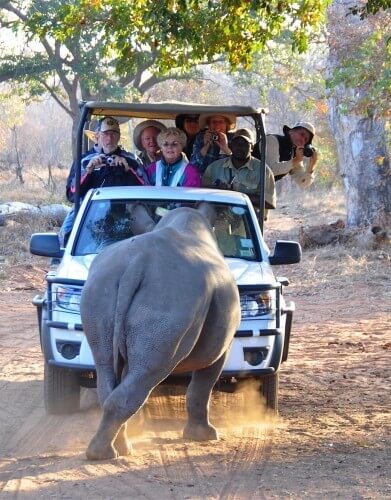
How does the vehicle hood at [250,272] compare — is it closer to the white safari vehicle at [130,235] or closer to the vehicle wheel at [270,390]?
the white safari vehicle at [130,235]

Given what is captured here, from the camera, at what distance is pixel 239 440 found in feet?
22.4

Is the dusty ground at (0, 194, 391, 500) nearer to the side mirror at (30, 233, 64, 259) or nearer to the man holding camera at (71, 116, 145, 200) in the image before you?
the side mirror at (30, 233, 64, 259)

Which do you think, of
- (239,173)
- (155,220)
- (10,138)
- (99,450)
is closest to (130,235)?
(155,220)

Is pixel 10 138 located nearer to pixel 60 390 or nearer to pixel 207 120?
pixel 207 120

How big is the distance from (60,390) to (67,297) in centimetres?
73

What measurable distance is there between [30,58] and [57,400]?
867 inches

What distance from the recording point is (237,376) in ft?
22.9

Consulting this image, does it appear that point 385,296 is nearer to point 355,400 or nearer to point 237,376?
point 355,400

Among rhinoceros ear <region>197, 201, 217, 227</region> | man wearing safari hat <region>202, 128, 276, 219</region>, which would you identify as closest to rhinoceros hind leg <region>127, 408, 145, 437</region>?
rhinoceros ear <region>197, 201, 217, 227</region>

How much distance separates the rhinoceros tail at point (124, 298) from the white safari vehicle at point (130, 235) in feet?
3.47

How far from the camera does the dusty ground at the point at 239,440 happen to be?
5551 mm

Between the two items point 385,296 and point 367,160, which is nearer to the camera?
point 385,296

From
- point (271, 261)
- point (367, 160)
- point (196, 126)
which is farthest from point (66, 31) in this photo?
point (367, 160)

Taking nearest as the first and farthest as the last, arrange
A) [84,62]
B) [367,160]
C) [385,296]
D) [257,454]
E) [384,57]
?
[257,454] → [384,57] → [385,296] → [367,160] → [84,62]
